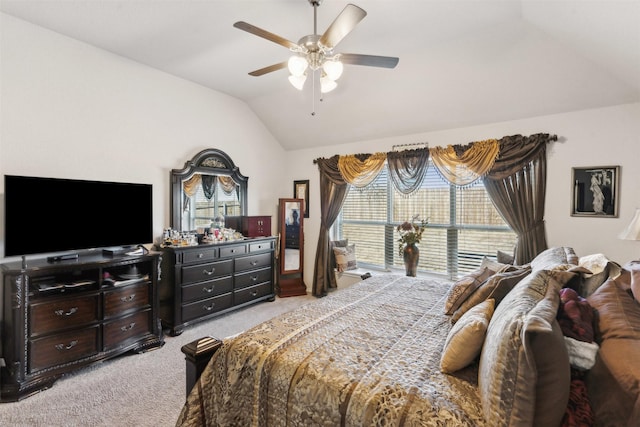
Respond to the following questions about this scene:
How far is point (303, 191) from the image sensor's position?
510 centimetres

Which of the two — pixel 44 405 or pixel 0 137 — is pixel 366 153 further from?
pixel 44 405

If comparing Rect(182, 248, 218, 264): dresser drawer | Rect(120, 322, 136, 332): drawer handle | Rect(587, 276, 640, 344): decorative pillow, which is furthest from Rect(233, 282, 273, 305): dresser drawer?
Rect(587, 276, 640, 344): decorative pillow

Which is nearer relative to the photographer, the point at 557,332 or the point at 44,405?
the point at 557,332

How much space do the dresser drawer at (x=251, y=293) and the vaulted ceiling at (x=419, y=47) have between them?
2726 millimetres

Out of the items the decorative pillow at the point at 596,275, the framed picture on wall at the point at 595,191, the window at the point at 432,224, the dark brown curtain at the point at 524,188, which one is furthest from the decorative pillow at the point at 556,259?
the window at the point at 432,224

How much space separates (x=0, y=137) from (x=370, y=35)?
3284 millimetres

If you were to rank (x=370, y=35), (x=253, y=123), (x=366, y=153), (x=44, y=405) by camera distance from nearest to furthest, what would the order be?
(x=44, y=405) < (x=370, y=35) < (x=366, y=153) < (x=253, y=123)

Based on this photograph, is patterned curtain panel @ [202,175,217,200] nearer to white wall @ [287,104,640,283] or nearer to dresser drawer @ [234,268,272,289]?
dresser drawer @ [234,268,272,289]

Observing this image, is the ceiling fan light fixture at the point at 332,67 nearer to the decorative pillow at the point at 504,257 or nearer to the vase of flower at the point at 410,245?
the vase of flower at the point at 410,245

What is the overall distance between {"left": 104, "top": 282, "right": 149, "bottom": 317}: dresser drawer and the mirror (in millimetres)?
926

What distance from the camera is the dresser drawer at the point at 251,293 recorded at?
4.02 meters

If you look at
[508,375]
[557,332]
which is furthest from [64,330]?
[557,332]

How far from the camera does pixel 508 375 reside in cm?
99

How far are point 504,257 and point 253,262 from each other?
3.12 m
